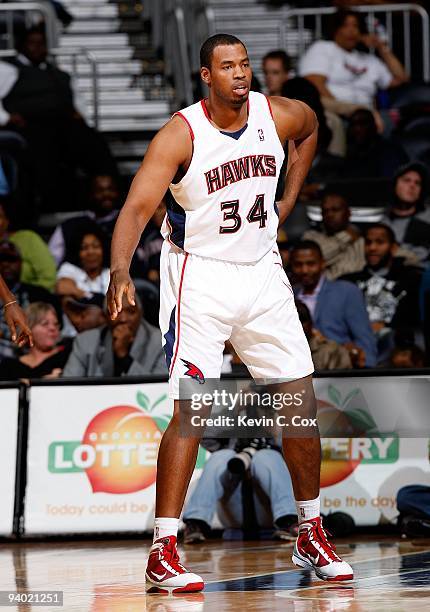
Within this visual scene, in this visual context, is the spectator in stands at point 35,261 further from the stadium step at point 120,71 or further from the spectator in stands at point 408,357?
the spectator in stands at point 408,357

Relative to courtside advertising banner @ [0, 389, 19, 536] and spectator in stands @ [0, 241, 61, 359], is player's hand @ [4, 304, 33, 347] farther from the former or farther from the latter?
spectator in stands @ [0, 241, 61, 359]

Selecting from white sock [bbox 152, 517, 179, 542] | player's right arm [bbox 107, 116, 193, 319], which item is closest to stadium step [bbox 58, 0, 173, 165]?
player's right arm [bbox 107, 116, 193, 319]

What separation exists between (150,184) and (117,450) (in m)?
3.20

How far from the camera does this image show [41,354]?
9.90 m

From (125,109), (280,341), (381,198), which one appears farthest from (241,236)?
(125,109)

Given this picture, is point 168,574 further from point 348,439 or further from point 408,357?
point 408,357

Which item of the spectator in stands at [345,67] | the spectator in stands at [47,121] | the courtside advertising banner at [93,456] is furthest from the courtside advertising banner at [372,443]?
the spectator in stands at [345,67]

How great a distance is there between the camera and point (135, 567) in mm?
6734

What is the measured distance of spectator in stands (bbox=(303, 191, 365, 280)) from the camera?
36.1 feet

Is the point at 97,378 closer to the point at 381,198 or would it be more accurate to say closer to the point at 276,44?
the point at 381,198

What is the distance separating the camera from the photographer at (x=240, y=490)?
8086 millimetres

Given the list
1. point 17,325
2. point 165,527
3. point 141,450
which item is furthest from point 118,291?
point 141,450

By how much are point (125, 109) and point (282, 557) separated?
8417mm

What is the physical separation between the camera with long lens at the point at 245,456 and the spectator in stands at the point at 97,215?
3.60m
